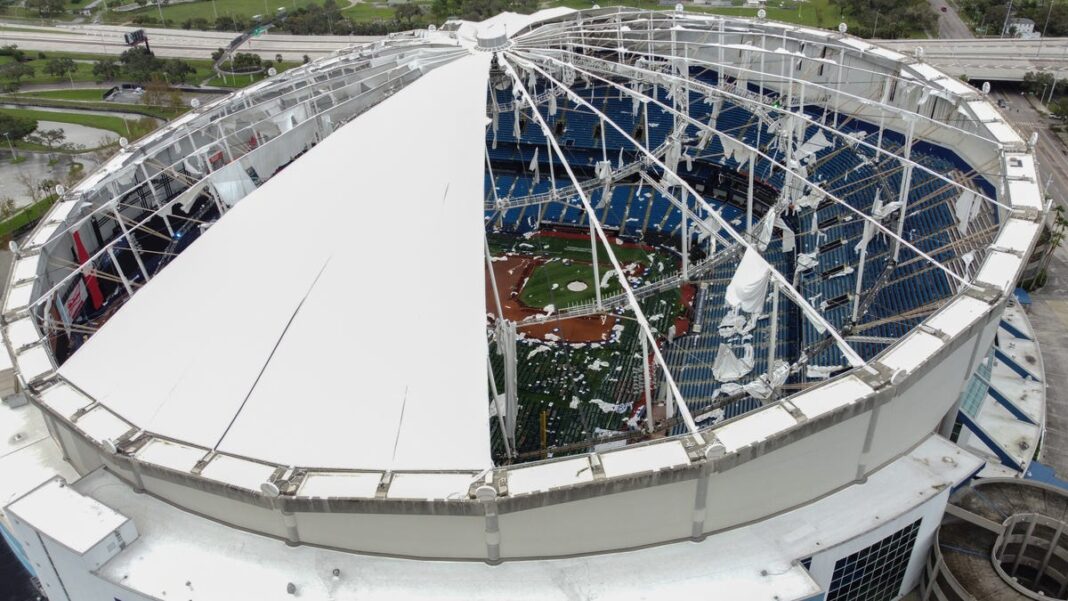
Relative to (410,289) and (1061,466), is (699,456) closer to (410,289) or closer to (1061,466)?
(410,289)

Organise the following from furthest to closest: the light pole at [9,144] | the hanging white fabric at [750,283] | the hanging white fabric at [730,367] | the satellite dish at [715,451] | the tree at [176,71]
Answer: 1. the tree at [176,71]
2. the light pole at [9,144]
3. the hanging white fabric at [730,367]
4. the hanging white fabric at [750,283]
5. the satellite dish at [715,451]

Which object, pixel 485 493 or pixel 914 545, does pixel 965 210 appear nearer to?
pixel 914 545

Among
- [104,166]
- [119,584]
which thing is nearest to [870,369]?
[119,584]

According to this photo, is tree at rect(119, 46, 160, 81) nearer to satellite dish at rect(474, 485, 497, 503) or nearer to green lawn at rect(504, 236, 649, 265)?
green lawn at rect(504, 236, 649, 265)

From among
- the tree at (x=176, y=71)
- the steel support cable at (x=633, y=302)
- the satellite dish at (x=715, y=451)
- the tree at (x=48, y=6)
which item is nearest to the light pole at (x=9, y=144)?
the tree at (x=176, y=71)

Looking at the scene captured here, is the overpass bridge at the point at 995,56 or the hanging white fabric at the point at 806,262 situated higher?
the overpass bridge at the point at 995,56

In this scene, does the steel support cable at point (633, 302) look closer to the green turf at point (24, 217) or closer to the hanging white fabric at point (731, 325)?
the hanging white fabric at point (731, 325)

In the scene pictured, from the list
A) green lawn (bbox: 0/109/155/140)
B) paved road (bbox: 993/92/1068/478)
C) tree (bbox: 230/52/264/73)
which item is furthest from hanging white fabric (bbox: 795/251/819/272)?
tree (bbox: 230/52/264/73)
